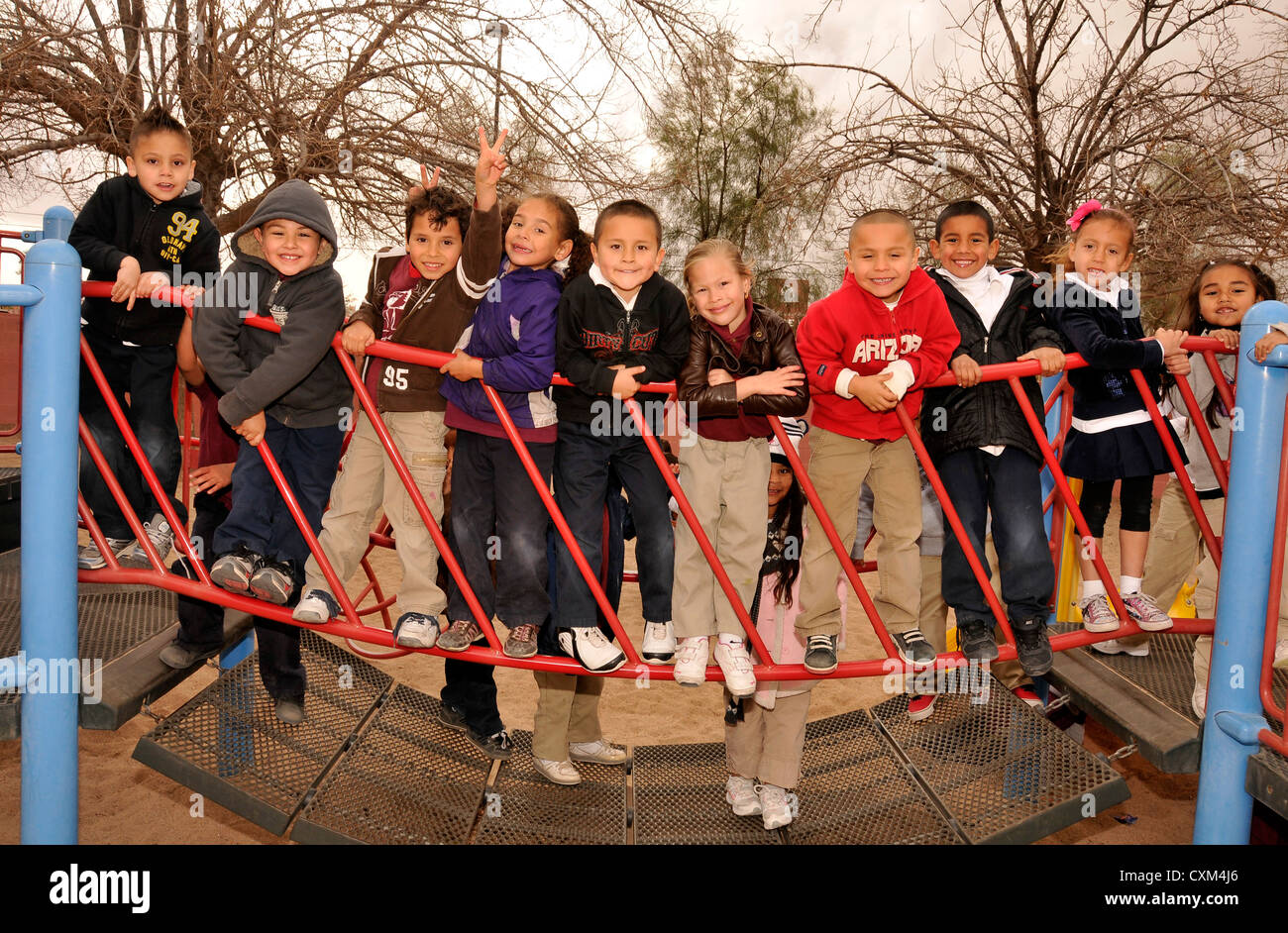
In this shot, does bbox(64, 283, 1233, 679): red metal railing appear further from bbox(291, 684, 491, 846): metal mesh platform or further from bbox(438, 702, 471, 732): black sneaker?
bbox(438, 702, 471, 732): black sneaker

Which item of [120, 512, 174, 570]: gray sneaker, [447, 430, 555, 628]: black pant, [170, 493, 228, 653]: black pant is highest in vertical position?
[447, 430, 555, 628]: black pant

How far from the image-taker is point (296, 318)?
3.09 metres

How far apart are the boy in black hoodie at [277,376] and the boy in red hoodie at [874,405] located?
60.7 inches

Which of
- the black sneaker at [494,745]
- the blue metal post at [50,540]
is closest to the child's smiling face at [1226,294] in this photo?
the black sneaker at [494,745]

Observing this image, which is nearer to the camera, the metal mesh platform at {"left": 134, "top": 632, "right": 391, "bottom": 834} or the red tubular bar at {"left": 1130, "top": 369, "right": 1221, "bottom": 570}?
the red tubular bar at {"left": 1130, "top": 369, "right": 1221, "bottom": 570}

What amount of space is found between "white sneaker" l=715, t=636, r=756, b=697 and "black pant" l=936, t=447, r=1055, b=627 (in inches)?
30.8

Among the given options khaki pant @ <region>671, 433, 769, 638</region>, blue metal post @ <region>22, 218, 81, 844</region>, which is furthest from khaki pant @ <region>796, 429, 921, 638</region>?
blue metal post @ <region>22, 218, 81, 844</region>

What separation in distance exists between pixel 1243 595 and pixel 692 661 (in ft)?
5.48

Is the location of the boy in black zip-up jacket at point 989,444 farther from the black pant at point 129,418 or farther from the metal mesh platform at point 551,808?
the black pant at point 129,418

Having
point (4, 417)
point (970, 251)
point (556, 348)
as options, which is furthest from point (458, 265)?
point (4, 417)

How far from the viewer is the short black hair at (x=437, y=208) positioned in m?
3.26

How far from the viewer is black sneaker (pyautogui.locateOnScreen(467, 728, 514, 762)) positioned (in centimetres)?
391

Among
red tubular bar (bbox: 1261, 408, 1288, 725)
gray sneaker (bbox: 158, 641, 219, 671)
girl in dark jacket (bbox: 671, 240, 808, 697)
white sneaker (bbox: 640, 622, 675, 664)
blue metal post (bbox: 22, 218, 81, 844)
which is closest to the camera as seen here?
blue metal post (bbox: 22, 218, 81, 844)
